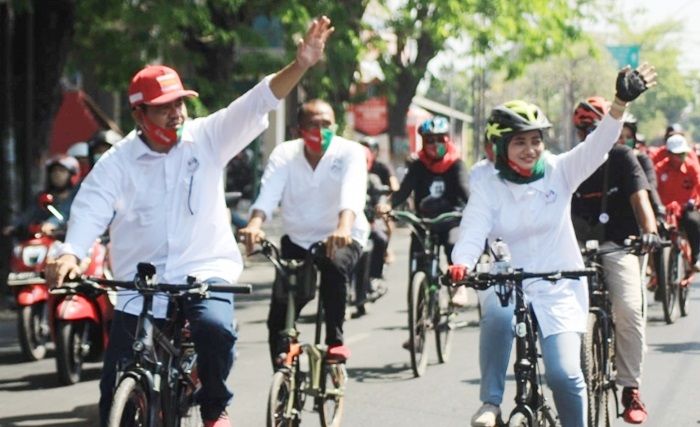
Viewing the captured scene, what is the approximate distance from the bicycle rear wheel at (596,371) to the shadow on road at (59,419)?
2.96m

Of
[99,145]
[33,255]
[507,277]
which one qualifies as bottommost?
[33,255]

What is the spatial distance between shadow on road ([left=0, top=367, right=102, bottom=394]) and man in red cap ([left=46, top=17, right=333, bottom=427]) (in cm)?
446

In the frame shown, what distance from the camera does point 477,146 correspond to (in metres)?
48.8

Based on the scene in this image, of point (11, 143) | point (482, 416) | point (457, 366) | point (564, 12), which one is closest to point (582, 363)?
point (482, 416)

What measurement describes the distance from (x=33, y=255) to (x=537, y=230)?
6.30 meters

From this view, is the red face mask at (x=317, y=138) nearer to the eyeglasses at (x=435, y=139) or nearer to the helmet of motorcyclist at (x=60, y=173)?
the eyeglasses at (x=435, y=139)

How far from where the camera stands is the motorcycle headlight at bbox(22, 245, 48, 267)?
11.7 m

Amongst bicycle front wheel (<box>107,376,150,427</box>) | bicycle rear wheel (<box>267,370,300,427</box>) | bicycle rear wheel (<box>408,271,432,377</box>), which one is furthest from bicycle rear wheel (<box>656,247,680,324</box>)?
bicycle front wheel (<box>107,376,150,427</box>)

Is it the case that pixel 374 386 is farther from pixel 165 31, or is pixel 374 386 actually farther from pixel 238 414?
pixel 165 31

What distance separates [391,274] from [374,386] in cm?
1094

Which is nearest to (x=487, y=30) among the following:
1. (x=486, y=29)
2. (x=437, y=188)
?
(x=486, y=29)

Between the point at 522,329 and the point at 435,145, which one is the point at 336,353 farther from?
the point at 435,145

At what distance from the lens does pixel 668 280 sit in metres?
14.2

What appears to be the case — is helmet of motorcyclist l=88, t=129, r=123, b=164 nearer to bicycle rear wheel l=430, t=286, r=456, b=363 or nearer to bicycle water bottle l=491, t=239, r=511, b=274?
bicycle rear wheel l=430, t=286, r=456, b=363
